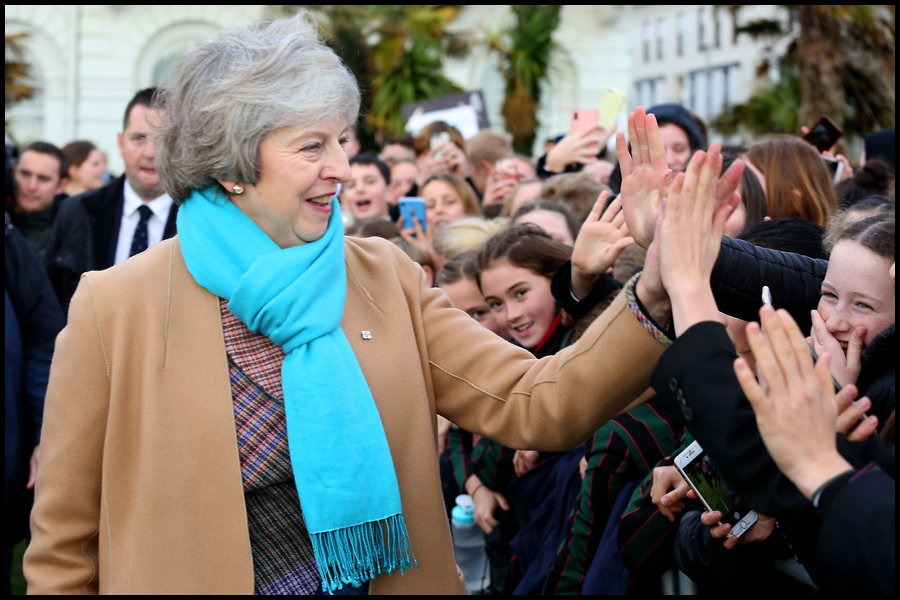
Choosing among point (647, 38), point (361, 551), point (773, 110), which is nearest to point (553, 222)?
point (361, 551)

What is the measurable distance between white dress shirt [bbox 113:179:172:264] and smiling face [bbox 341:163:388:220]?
2.18m

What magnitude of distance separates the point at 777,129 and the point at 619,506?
54.4ft

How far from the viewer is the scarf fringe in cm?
200

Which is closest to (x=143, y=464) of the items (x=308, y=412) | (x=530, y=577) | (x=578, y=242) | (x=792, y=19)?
(x=308, y=412)

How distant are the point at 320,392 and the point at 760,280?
107 cm

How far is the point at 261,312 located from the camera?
6.73ft

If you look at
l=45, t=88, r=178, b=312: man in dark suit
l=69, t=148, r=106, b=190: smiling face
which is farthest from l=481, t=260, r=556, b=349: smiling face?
l=69, t=148, r=106, b=190: smiling face

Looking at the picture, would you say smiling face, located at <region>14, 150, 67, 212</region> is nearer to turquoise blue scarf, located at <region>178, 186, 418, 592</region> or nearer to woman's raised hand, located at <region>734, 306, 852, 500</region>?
turquoise blue scarf, located at <region>178, 186, 418, 592</region>

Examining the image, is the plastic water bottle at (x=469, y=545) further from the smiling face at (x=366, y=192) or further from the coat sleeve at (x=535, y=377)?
the smiling face at (x=366, y=192)

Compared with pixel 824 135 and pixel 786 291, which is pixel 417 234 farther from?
pixel 786 291

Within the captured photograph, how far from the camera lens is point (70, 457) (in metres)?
2.01

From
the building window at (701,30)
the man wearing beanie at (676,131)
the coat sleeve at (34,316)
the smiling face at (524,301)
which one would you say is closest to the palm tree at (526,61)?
the man wearing beanie at (676,131)

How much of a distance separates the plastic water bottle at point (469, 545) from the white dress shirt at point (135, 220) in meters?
1.96

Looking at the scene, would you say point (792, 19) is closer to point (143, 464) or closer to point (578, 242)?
point (578, 242)
